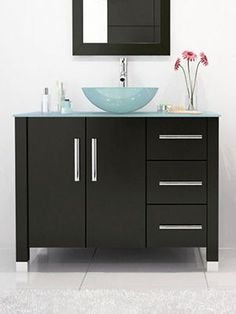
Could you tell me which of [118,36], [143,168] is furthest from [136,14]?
[143,168]

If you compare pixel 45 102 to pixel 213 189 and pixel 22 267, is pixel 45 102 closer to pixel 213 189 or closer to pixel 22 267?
pixel 22 267

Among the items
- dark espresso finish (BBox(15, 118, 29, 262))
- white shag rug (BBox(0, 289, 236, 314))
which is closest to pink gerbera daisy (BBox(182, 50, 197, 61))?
dark espresso finish (BBox(15, 118, 29, 262))

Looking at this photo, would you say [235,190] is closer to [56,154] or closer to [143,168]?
[143,168]

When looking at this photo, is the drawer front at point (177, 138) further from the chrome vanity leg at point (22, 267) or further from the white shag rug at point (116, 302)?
the chrome vanity leg at point (22, 267)

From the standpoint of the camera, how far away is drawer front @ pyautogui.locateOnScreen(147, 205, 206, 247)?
11.2 feet

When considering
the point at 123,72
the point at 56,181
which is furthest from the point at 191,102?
the point at 56,181

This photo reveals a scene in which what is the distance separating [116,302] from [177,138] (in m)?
0.93

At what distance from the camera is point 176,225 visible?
11.2ft

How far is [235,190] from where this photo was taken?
13.1 feet

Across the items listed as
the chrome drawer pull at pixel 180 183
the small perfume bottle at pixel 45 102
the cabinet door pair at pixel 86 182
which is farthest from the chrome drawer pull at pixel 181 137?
the small perfume bottle at pixel 45 102

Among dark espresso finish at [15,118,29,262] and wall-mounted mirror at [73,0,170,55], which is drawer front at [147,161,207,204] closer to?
dark espresso finish at [15,118,29,262]

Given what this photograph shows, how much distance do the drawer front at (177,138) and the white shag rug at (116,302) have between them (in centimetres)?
72

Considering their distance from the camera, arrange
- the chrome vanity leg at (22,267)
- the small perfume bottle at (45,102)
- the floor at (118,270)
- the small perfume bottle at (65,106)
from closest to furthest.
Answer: the floor at (118,270), the chrome vanity leg at (22,267), the small perfume bottle at (65,106), the small perfume bottle at (45,102)

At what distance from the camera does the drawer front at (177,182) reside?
3.40 m
